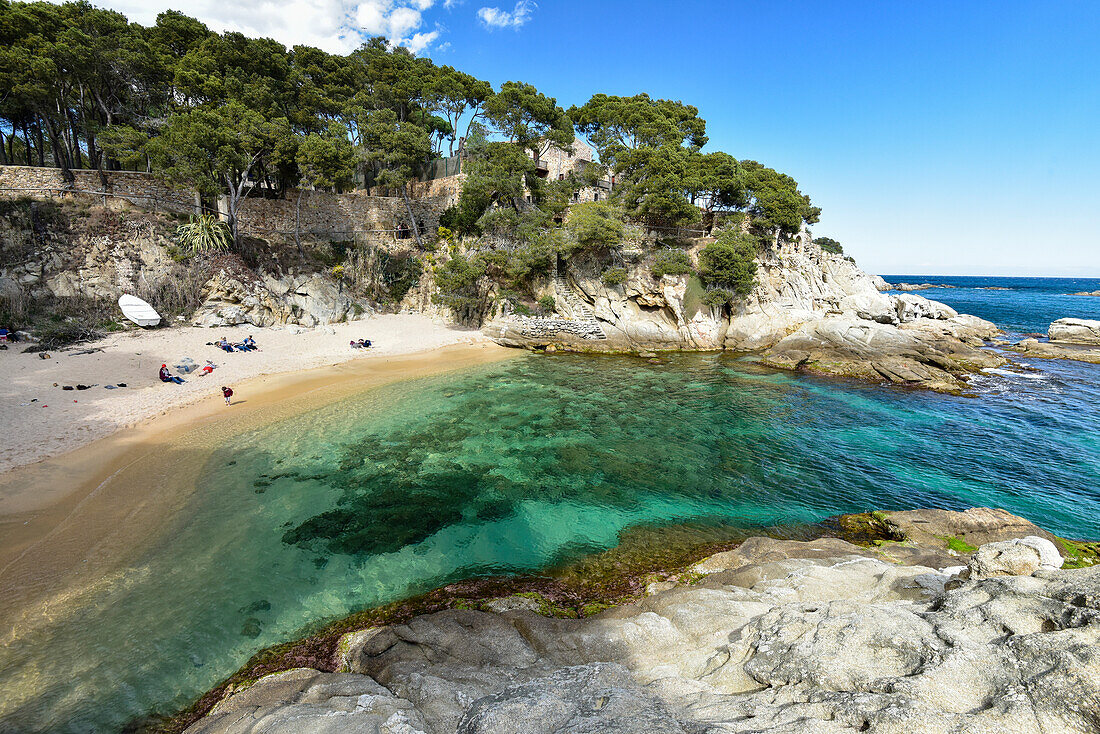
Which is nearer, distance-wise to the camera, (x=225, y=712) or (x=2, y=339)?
(x=225, y=712)

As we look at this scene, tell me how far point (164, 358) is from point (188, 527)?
1577 centimetres

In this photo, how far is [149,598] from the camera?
812 centimetres

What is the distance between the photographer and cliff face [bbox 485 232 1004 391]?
26.2 meters

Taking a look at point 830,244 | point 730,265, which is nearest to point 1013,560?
point 730,265

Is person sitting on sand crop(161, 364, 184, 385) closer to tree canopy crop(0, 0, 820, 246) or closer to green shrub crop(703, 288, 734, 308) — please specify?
tree canopy crop(0, 0, 820, 246)

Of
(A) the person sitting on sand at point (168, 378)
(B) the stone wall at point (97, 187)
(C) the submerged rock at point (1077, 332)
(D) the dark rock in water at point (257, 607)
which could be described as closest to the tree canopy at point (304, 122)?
(B) the stone wall at point (97, 187)

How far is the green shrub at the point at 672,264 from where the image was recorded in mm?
31609

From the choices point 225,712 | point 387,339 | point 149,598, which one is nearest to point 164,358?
point 387,339

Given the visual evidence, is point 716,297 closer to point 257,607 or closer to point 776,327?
point 776,327

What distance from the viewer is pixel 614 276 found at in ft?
103

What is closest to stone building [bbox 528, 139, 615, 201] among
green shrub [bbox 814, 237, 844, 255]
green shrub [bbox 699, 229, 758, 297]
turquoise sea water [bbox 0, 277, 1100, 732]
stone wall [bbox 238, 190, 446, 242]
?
stone wall [bbox 238, 190, 446, 242]

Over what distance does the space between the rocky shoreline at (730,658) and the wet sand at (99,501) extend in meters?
4.91

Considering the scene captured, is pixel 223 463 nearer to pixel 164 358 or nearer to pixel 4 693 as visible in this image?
pixel 4 693

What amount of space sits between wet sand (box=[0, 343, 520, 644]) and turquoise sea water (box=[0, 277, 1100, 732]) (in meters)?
0.61
